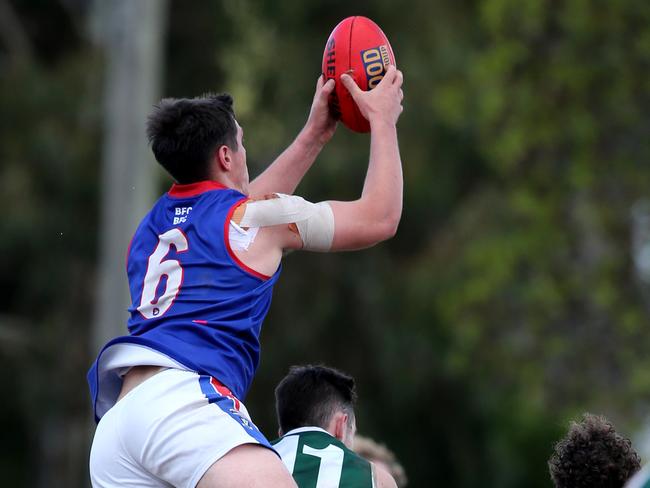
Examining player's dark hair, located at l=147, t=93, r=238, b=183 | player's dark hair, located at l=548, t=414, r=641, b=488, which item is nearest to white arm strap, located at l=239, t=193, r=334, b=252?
player's dark hair, located at l=147, t=93, r=238, b=183

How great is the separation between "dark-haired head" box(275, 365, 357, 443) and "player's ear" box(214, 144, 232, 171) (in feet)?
2.91

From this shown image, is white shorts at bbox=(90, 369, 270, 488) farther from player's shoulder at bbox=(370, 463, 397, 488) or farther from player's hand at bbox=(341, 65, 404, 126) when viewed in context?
player's hand at bbox=(341, 65, 404, 126)

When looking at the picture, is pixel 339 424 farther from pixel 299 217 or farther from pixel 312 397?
pixel 299 217

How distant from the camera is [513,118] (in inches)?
653

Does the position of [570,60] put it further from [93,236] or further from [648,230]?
[93,236]

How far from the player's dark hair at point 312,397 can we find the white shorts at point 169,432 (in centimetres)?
62

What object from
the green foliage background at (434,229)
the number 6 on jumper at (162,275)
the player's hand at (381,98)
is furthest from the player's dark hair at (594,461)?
the green foliage background at (434,229)

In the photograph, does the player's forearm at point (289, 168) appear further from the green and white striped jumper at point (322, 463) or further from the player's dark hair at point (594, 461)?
the player's dark hair at point (594, 461)

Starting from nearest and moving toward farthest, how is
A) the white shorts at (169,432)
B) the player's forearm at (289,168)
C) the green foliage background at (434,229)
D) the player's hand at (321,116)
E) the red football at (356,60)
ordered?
1. the white shorts at (169,432)
2. the red football at (356,60)
3. the player's hand at (321,116)
4. the player's forearm at (289,168)
5. the green foliage background at (434,229)

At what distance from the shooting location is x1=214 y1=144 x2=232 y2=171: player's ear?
188 inches

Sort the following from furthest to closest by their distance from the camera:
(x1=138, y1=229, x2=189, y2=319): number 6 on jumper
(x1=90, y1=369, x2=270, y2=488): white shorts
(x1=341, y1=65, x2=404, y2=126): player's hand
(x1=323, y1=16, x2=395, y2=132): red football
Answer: (x1=323, y1=16, x2=395, y2=132): red football < (x1=341, y1=65, x2=404, y2=126): player's hand < (x1=138, y1=229, x2=189, y2=319): number 6 on jumper < (x1=90, y1=369, x2=270, y2=488): white shorts

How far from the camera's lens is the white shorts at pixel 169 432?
425 cm

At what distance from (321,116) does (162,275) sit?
45.1 inches

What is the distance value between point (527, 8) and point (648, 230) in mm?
3181
